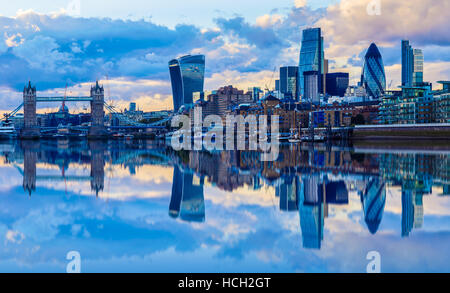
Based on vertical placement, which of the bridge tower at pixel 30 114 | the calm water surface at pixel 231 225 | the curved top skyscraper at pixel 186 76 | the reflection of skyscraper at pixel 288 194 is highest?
the curved top skyscraper at pixel 186 76

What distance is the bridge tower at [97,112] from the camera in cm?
10336

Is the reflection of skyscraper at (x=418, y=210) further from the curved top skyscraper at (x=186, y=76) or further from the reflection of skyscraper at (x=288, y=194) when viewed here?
the curved top skyscraper at (x=186, y=76)

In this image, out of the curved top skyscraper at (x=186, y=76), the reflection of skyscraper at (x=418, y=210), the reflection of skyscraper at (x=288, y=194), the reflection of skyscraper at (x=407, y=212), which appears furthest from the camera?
the curved top skyscraper at (x=186, y=76)

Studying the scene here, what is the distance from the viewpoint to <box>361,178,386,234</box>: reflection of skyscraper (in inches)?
339

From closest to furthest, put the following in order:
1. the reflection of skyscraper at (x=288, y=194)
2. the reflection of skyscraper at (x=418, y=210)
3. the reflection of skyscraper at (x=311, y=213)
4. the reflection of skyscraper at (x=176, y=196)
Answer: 1. the reflection of skyscraper at (x=311, y=213)
2. the reflection of skyscraper at (x=418, y=210)
3. the reflection of skyscraper at (x=176, y=196)
4. the reflection of skyscraper at (x=288, y=194)

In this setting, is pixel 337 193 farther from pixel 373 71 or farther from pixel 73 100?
pixel 373 71

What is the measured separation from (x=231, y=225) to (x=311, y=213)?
1763 mm

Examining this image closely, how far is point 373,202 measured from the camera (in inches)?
420

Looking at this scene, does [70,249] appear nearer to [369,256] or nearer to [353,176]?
[369,256]

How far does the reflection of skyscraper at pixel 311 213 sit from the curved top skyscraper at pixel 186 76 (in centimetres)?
16268

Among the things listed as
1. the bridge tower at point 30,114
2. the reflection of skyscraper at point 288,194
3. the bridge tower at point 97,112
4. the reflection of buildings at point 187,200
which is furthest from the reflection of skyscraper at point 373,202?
the bridge tower at point 30,114

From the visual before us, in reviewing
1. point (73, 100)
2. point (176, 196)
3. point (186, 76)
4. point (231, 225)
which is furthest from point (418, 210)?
point (186, 76)
